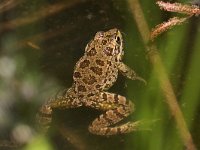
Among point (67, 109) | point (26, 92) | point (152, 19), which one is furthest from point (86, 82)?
point (152, 19)

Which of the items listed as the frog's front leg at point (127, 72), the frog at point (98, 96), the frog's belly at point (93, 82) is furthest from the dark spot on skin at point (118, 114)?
the frog's front leg at point (127, 72)

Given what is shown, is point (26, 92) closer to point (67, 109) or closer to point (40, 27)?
point (67, 109)

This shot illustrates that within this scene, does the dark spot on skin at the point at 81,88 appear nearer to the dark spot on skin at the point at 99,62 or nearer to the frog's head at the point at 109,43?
the dark spot on skin at the point at 99,62

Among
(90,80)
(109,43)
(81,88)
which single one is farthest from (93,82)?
(109,43)

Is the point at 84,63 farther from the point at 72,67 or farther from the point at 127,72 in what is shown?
the point at 127,72

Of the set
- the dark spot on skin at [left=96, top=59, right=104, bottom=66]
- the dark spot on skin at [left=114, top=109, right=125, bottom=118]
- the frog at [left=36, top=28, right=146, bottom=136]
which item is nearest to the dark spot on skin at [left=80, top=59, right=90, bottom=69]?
the frog at [left=36, top=28, right=146, bottom=136]

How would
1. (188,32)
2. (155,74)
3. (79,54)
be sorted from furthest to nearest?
(79,54)
(188,32)
(155,74)

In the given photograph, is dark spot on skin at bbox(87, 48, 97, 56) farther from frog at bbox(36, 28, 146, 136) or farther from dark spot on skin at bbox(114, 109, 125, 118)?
dark spot on skin at bbox(114, 109, 125, 118)
